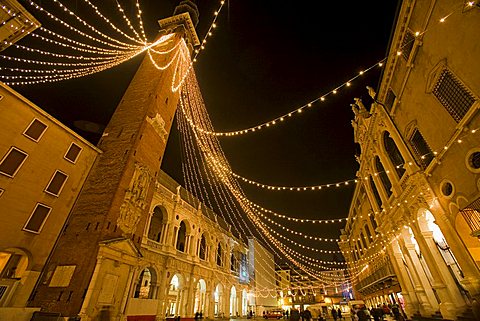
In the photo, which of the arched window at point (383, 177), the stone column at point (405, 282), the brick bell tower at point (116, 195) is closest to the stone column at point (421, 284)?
the stone column at point (405, 282)

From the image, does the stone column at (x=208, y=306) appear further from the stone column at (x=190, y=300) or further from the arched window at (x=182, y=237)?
the arched window at (x=182, y=237)

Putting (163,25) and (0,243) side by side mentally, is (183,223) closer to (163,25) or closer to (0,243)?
(0,243)

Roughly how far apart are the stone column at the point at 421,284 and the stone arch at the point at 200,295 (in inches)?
629

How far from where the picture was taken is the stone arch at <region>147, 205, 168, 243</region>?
18117 mm

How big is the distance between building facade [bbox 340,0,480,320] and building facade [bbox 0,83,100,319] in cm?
1554

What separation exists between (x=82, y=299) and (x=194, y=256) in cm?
1165

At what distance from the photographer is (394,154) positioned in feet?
46.9

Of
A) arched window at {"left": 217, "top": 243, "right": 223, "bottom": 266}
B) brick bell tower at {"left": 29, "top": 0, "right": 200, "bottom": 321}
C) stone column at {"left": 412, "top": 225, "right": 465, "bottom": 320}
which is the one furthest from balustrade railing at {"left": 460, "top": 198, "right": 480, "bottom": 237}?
arched window at {"left": 217, "top": 243, "right": 223, "bottom": 266}

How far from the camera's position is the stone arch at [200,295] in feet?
68.2

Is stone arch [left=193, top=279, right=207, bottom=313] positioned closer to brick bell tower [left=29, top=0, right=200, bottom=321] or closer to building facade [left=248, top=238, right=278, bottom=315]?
brick bell tower [left=29, top=0, right=200, bottom=321]

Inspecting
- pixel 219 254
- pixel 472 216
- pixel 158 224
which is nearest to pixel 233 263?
pixel 219 254

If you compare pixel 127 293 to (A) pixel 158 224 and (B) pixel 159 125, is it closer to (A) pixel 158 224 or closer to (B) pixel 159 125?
(A) pixel 158 224

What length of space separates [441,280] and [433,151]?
584 centimetres

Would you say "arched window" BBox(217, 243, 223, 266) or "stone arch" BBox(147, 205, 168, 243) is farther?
"arched window" BBox(217, 243, 223, 266)
